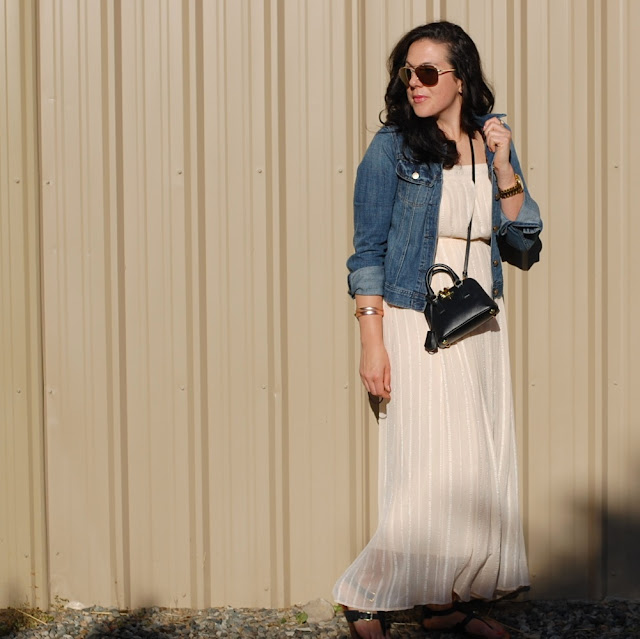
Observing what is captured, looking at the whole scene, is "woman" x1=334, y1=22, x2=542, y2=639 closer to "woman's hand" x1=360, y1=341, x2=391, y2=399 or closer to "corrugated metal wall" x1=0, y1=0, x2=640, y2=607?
"woman's hand" x1=360, y1=341, x2=391, y2=399

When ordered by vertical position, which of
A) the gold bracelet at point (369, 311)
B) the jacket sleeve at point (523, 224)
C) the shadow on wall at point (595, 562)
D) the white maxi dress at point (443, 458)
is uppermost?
the jacket sleeve at point (523, 224)

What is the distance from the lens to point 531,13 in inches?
146

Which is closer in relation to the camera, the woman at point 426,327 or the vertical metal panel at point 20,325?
the woman at point 426,327

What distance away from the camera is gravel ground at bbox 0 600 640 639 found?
3.65 meters

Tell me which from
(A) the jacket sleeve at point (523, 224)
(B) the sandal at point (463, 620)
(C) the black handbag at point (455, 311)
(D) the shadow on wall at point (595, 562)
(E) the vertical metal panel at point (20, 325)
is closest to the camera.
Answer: (C) the black handbag at point (455, 311)

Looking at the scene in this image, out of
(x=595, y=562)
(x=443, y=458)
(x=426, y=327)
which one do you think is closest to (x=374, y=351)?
(x=426, y=327)

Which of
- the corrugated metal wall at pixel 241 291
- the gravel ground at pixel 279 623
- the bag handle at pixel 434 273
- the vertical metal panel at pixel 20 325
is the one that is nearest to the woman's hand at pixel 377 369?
the bag handle at pixel 434 273

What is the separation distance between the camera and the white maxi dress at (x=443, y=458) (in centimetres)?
335

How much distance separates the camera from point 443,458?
11.0 feet

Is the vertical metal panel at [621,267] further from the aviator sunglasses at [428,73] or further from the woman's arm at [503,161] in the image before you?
the aviator sunglasses at [428,73]

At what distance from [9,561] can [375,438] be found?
1499 millimetres

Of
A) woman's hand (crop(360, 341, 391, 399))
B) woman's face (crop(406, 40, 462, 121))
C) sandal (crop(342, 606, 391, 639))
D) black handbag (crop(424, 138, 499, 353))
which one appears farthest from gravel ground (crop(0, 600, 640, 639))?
woman's face (crop(406, 40, 462, 121))

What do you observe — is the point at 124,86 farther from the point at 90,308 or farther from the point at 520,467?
the point at 520,467

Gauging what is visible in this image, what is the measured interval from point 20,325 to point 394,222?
1.48m
